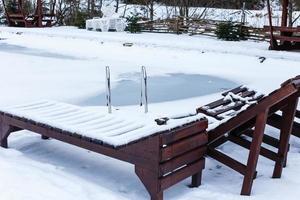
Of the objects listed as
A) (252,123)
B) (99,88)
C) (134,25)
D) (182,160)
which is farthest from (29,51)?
(182,160)

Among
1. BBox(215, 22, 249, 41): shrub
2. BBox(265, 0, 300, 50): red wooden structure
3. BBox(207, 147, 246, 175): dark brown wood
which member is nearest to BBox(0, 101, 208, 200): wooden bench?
BBox(207, 147, 246, 175): dark brown wood

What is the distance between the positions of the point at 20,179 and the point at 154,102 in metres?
4.12

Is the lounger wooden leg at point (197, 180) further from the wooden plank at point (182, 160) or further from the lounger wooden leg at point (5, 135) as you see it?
the lounger wooden leg at point (5, 135)

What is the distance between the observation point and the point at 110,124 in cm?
468

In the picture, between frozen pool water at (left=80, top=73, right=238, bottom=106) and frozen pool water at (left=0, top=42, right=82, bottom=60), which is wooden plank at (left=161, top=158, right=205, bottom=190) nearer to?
frozen pool water at (left=80, top=73, right=238, bottom=106)

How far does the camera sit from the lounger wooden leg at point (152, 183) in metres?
3.83

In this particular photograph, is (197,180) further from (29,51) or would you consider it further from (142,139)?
(29,51)

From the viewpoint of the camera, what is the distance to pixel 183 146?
4.01 m

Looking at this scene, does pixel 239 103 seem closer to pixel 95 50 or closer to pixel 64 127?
pixel 64 127

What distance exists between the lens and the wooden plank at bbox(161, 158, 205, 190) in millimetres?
3888

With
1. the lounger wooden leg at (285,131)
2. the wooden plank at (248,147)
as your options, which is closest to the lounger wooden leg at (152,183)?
the wooden plank at (248,147)

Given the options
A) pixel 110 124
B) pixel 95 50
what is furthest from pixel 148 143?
pixel 95 50

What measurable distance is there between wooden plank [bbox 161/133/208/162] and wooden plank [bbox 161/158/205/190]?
160 millimetres

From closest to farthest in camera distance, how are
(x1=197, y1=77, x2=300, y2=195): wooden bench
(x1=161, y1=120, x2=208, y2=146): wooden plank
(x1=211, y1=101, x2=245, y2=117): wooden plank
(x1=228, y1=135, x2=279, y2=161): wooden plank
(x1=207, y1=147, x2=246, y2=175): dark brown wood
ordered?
(x1=161, y1=120, x2=208, y2=146): wooden plank
(x1=197, y1=77, x2=300, y2=195): wooden bench
(x1=207, y1=147, x2=246, y2=175): dark brown wood
(x1=228, y1=135, x2=279, y2=161): wooden plank
(x1=211, y1=101, x2=245, y2=117): wooden plank
